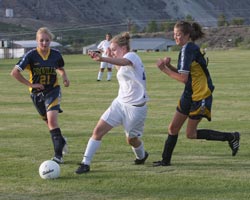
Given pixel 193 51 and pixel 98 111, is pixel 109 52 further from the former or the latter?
pixel 98 111

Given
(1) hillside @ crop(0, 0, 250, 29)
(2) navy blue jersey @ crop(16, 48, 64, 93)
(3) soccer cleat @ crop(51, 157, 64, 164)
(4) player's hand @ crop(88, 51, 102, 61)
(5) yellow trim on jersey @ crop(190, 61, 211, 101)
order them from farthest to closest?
(1) hillside @ crop(0, 0, 250, 29) < (2) navy blue jersey @ crop(16, 48, 64, 93) < (3) soccer cleat @ crop(51, 157, 64, 164) < (5) yellow trim on jersey @ crop(190, 61, 211, 101) < (4) player's hand @ crop(88, 51, 102, 61)

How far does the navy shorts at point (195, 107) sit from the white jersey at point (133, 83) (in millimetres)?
624

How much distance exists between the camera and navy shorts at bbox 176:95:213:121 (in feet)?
31.4

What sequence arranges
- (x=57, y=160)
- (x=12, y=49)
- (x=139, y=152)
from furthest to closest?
1. (x=12, y=49)
2. (x=57, y=160)
3. (x=139, y=152)

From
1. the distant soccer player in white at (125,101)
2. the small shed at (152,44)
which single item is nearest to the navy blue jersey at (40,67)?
the distant soccer player in white at (125,101)

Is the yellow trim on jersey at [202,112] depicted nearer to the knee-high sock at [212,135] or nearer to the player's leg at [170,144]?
the player's leg at [170,144]

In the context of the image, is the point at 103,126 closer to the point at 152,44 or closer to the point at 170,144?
the point at 170,144

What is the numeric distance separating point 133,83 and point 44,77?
5.65 ft

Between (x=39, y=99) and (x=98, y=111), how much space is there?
6290 mm

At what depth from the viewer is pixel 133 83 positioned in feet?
30.6

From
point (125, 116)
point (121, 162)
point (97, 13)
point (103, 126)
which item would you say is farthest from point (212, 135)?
point (97, 13)

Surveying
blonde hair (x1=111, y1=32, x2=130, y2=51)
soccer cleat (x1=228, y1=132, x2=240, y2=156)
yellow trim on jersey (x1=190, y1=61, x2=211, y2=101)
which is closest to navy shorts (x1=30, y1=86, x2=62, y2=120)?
blonde hair (x1=111, y1=32, x2=130, y2=51)

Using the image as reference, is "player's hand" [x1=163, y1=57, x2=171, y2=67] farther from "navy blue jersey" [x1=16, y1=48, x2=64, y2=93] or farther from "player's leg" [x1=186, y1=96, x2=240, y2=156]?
"navy blue jersey" [x1=16, y1=48, x2=64, y2=93]

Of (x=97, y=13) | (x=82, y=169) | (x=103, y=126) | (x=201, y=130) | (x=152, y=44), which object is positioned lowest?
(x=152, y=44)
